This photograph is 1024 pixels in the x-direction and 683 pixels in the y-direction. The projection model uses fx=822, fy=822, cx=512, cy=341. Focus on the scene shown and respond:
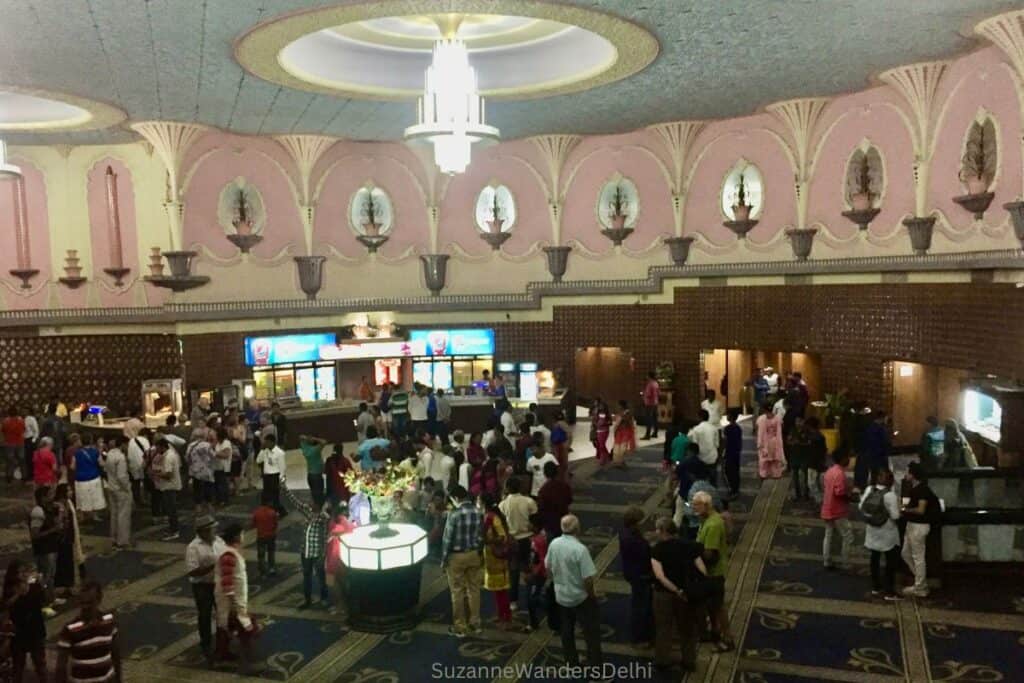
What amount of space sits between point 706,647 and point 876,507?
2201 millimetres

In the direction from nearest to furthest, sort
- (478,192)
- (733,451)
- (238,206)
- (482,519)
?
(482,519) < (733,451) < (238,206) < (478,192)

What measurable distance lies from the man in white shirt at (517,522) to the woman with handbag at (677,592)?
155 centimetres

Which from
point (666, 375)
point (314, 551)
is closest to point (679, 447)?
point (314, 551)

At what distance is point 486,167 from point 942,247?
9.99m

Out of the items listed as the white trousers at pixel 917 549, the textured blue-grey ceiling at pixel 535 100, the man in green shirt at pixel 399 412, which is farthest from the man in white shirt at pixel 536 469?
the man in green shirt at pixel 399 412

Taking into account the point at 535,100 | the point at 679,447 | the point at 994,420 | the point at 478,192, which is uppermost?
the point at 535,100

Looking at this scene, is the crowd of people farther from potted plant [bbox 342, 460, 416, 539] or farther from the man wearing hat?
potted plant [bbox 342, 460, 416, 539]

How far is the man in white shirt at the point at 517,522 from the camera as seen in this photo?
7785 millimetres

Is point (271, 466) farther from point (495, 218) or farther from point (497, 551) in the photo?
point (495, 218)

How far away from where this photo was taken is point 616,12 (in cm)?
925

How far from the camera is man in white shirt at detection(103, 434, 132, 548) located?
9.96 metres

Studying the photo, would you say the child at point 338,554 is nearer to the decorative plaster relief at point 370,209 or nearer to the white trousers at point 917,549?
the white trousers at point 917,549

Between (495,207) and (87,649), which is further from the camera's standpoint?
(495,207)

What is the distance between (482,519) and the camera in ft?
24.6
